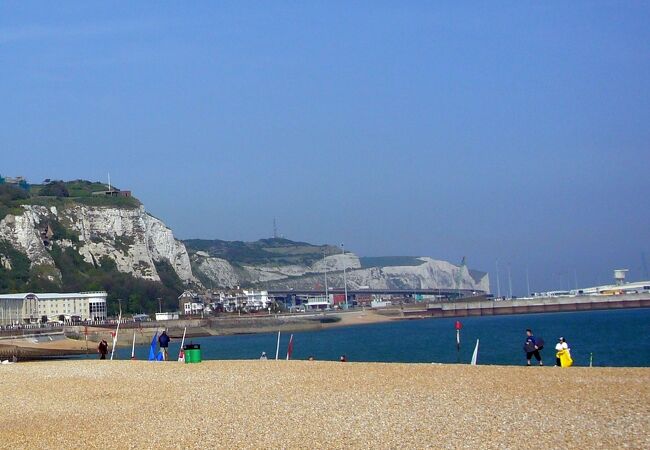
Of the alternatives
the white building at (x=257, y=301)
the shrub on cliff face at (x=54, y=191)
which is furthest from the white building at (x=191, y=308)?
the shrub on cliff face at (x=54, y=191)

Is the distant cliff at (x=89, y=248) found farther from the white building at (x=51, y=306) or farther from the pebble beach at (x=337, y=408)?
the pebble beach at (x=337, y=408)

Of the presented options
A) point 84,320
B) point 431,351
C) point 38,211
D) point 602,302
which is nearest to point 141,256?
point 38,211

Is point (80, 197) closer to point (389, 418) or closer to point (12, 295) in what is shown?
point (12, 295)

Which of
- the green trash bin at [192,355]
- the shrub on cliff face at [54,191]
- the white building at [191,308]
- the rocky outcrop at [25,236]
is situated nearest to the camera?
the green trash bin at [192,355]

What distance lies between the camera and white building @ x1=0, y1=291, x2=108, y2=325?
100 metres

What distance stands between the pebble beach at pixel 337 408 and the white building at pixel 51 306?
81.2 metres

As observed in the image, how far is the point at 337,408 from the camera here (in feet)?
51.7

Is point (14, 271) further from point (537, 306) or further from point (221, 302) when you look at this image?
point (537, 306)

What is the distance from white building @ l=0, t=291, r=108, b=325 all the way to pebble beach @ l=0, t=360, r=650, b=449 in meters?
81.2

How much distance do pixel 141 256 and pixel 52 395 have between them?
11374cm

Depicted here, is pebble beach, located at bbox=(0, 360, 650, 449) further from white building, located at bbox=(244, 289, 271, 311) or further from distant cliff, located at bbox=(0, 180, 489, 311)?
white building, located at bbox=(244, 289, 271, 311)

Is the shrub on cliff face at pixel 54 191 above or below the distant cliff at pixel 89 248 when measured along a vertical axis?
above

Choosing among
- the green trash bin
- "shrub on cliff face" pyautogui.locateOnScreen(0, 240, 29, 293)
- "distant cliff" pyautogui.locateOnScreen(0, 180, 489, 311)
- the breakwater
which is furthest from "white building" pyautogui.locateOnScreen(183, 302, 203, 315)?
the green trash bin

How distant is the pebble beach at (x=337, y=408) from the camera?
1307 cm
